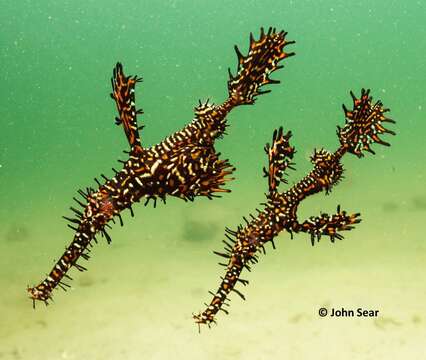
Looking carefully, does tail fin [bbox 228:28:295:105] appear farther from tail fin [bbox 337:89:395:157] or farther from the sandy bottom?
the sandy bottom

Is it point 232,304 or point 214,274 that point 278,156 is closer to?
point 232,304

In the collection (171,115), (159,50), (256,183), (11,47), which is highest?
(159,50)

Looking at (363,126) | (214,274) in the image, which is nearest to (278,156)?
(363,126)

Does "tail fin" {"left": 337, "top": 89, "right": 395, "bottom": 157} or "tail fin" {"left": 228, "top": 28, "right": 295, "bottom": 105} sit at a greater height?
"tail fin" {"left": 228, "top": 28, "right": 295, "bottom": 105}

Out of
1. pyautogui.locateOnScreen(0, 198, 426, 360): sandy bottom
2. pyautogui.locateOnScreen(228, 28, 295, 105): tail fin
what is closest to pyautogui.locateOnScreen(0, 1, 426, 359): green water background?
pyautogui.locateOnScreen(0, 198, 426, 360): sandy bottom

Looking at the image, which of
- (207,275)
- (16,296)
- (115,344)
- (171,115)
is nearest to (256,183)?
(207,275)

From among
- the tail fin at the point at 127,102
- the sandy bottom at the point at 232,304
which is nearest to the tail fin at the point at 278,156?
the tail fin at the point at 127,102

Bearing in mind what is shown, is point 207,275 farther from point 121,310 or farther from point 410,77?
point 410,77
